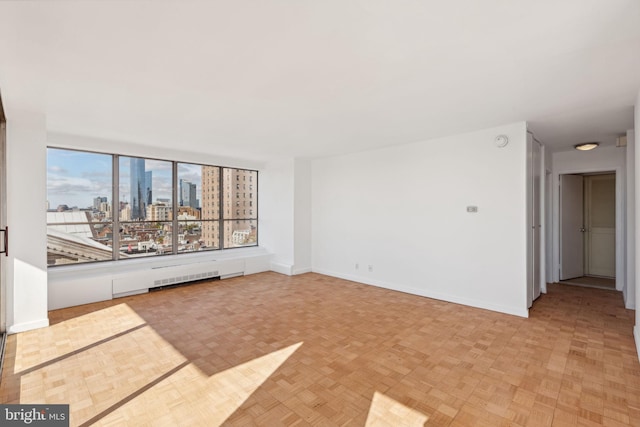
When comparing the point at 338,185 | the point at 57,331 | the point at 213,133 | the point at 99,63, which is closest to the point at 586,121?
the point at 338,185

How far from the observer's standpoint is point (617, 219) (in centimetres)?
505

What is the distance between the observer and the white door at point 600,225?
20.0 feet

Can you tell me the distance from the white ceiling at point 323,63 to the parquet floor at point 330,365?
8.22 feet

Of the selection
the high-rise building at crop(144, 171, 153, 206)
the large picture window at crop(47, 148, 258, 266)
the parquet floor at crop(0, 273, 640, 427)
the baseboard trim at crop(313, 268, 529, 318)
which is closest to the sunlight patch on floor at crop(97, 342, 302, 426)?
the parquet floor at crop(0, 273, 640, 427)

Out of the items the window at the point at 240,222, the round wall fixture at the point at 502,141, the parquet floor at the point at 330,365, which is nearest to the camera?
the parquet floor at the point at 330,365

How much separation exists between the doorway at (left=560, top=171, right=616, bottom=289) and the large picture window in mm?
6671

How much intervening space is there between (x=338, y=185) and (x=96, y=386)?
4.82 m

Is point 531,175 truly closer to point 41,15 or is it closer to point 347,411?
point 347,411

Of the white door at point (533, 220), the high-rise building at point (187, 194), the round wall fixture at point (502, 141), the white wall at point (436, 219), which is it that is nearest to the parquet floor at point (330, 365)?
the white door at point (533, 220)

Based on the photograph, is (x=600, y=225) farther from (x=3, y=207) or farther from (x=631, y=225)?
(x=3, y=207)

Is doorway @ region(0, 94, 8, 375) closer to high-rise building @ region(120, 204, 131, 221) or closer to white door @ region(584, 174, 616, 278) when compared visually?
high-rise building @ region(120, 204, 131, 221)

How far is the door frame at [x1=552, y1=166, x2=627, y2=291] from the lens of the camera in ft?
16.2

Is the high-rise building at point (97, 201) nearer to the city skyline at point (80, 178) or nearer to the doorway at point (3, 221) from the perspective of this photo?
the city skyline at point (80, 178)

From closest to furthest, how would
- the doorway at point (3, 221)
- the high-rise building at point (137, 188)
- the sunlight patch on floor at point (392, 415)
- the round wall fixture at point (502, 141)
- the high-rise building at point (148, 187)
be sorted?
1. the sunlight patch on floor at point (392, 415)
2. the doorway at point (3, 221)
3. the round wall fixture at point (502, 141)
4. the high-rise building at point (137, 188)
5. the high-rise building at point (148, 187)
